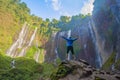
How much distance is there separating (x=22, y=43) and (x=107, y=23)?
50921 mm

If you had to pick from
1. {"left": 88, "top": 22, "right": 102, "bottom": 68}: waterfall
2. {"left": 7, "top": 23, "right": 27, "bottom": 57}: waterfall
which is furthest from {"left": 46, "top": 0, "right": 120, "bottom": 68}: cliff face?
{"left": 7, "top": 23, "right": 27, "bottom": 57}: waterfall

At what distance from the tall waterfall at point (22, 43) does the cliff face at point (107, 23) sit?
3784 centimetres

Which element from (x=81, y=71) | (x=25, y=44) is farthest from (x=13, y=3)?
(x=81, y=71)

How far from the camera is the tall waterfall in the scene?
93812 millimetres

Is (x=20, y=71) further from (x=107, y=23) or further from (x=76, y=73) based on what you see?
(x=76, y=73)

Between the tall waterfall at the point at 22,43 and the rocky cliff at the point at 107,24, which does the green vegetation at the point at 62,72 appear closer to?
the rocky cliff at the point at 107,24

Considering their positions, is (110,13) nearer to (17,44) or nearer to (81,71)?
(81,71)

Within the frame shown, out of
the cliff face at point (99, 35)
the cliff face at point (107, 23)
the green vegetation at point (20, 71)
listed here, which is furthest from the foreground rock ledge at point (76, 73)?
the green vegetation at point (20, 71)

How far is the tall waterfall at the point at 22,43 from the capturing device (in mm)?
93812

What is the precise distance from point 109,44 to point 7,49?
49.9 metres

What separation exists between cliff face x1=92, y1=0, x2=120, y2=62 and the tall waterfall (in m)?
37.8

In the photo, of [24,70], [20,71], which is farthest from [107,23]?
[20,71]

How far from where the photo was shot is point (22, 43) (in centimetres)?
10062

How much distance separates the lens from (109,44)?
2114 inches
